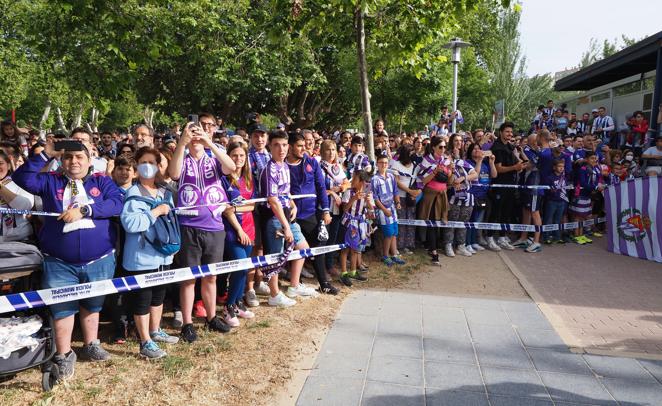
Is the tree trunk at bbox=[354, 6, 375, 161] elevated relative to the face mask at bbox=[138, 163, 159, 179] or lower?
elevated

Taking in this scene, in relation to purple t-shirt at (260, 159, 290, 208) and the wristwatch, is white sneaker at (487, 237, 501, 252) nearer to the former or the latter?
purple t-shirt at (260, 159, 290, 208)

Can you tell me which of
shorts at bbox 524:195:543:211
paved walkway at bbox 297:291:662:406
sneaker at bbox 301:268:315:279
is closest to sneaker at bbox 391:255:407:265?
sneaker at bbox 301:268:315:279

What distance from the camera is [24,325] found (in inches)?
127

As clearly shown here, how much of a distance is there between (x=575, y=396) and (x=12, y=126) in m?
8.83

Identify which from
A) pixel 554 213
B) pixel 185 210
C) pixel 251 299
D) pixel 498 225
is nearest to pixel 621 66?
pixel 554 213

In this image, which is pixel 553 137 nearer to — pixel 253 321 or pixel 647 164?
pixel 647 164

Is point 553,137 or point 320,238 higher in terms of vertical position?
point 553,137

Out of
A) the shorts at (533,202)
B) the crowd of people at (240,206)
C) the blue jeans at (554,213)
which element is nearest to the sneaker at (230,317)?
the crowd of people at (240,206)

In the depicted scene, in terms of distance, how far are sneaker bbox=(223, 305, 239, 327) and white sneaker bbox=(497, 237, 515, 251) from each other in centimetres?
555

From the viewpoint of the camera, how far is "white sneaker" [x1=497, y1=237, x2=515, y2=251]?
829cm

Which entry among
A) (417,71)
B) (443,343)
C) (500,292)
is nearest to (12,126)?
(417,71)

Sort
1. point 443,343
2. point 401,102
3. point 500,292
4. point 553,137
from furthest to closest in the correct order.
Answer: point 401,102, point 553,137, point 500,292, point 443,343

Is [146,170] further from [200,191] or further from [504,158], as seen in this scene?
[504,158]

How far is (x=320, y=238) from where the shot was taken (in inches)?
217
